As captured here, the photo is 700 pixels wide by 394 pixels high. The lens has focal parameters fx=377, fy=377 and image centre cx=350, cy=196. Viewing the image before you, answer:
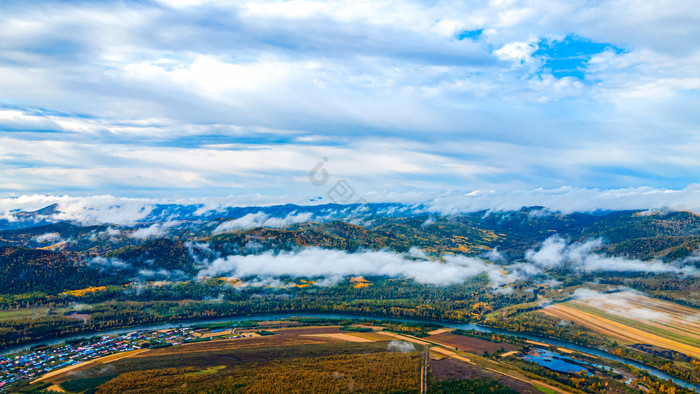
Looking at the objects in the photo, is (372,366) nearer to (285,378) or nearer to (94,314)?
(285,378)

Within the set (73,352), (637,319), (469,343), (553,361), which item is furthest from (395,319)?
(73,352)

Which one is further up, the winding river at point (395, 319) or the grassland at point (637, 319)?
the grassland at point (637, 319)

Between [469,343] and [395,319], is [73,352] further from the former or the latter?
[469,343]

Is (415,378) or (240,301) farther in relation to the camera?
(240,301)

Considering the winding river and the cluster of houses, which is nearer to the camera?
the cluster of houses

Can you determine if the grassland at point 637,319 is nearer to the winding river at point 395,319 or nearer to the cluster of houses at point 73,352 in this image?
the winding river at point 395,319

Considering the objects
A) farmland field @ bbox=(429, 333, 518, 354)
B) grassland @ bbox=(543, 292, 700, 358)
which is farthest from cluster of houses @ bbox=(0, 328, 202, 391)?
grassland @ bbox=(543, 292, 700, 358)

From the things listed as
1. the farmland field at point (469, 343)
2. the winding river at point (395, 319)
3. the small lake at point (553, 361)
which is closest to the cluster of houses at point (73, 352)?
the winding river at point (395, 319)

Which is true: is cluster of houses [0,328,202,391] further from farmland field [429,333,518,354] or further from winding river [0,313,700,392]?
farmland field [429,333,518,354]

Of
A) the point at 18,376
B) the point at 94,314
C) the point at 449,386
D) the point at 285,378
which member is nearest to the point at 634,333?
the point at 449,386
